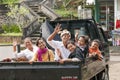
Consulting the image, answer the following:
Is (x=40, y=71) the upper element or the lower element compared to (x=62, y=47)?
lower

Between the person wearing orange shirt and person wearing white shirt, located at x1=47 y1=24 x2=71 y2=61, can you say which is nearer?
the person wearing orange shirt

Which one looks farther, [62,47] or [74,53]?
[62,47]

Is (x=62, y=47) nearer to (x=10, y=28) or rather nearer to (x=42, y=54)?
(x=42, y=54)

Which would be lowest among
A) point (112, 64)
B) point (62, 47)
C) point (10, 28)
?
point (112, 64)

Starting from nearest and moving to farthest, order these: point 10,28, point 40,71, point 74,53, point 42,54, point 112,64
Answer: point 40,71
point 74,53
point 42,54
point 112,64
point 10,28

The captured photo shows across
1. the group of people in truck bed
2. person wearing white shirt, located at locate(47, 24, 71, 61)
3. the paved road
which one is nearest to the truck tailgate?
the group of people in truck bed

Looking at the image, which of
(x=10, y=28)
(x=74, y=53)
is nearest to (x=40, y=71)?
(x=74, y=53)

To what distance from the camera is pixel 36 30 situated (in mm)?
32250

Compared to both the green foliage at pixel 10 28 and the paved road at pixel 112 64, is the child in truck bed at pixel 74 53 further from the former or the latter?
the green foliage at pixel 10 28

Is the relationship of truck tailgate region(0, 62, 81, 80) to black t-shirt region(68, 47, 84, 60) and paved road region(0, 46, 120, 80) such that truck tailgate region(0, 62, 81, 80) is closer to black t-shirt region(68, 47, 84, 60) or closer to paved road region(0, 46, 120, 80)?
black t-shirt region(68, 47, 84, 60)

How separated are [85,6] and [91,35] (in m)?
20.0

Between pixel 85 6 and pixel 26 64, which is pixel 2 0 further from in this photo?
pixel 26 64

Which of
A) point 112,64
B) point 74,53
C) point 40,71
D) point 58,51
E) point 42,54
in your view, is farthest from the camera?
point 112,64

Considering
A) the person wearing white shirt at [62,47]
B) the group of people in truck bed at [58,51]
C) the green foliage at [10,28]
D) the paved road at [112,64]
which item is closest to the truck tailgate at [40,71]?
the group of people in truck bed at [58,51]
